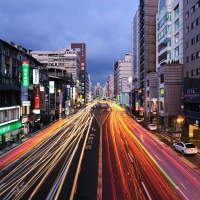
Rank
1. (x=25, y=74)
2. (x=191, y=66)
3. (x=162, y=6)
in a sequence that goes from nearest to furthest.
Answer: (x=25, y=74)
(x=191, y=66)
(x=162, y=6)

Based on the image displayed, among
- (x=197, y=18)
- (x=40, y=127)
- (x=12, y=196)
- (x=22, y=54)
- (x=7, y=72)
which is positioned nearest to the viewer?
(x=12, y=196)

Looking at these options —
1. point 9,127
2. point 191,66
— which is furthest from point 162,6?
point 9,127

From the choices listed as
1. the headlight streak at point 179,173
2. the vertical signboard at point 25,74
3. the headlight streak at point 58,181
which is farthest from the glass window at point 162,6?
the headlight streak at point 58,181

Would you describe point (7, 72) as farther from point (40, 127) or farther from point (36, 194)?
point (36, 194)

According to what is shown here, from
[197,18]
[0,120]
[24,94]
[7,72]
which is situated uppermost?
[197,18]

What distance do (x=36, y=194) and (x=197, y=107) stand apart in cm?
3050

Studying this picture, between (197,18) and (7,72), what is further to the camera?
(197,18)

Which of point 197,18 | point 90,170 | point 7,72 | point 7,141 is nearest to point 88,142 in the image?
point 7,141

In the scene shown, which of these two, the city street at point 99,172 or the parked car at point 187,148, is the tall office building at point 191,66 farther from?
the city street at point 99,172

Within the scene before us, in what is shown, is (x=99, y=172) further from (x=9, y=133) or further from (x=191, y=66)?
(x=191, y=66)

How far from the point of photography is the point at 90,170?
22812mm

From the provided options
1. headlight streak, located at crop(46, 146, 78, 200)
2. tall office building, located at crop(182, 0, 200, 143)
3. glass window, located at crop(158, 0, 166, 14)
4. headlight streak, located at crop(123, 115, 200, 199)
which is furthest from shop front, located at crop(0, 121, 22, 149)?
glass window, located at crop(158, 0, 166, 14)

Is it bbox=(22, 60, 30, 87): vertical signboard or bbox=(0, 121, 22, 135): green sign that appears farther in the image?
bbox=(22, 60, 30, 87): vertical signboard

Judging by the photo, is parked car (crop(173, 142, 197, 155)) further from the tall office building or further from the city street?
the tall office building
